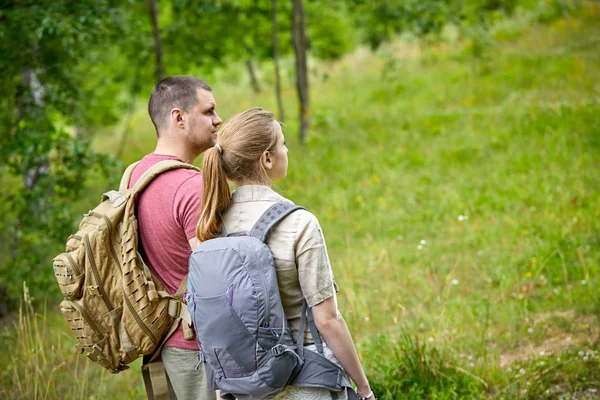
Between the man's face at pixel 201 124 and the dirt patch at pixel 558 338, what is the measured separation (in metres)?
2.85

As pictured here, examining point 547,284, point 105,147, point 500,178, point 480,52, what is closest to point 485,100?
point 480,52

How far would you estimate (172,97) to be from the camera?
293 cm

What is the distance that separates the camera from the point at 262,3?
13.1 metres

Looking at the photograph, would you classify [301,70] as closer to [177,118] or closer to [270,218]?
[177,118]

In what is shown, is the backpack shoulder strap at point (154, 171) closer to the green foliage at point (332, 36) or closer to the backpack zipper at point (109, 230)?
the backpack zipper at point (109, 230)

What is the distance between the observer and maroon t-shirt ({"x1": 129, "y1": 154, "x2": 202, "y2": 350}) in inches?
101

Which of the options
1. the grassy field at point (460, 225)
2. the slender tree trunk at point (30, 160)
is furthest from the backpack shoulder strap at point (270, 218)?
the slender tree trunk at point (30, 160)

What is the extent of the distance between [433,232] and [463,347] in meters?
2.70

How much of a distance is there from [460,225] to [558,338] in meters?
2.65

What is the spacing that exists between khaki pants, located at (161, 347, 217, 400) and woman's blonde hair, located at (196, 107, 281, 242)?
624 millimetres

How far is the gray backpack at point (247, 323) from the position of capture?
2.13 meters

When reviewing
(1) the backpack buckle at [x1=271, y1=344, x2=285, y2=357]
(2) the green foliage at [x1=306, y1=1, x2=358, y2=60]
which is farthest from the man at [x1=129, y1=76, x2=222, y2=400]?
(2) the green foliage at [x1=306, y1=1, x2=358, y2=60]

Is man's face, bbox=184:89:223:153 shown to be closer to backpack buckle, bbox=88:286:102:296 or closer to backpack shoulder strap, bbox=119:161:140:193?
backpack shoulder strap, bbox=119:161:140:193

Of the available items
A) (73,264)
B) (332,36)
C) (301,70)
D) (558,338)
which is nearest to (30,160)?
(73,264)
